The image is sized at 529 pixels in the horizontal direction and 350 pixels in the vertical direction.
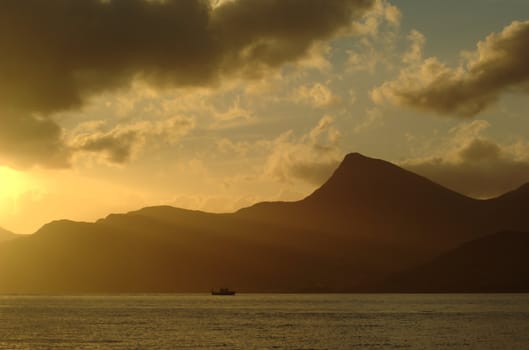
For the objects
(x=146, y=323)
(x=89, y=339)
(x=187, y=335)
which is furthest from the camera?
(x=146, y=323)

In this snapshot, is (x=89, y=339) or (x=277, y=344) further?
(x=89, y=339)

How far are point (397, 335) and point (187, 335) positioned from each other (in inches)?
1510

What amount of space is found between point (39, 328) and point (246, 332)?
1866 inches

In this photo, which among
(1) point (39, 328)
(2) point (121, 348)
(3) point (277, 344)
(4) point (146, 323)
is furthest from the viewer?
(4) point (146, 323)

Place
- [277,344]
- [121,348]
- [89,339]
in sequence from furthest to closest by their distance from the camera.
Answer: [89,339] < [277,344] < [121,348]

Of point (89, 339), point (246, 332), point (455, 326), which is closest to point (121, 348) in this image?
point (89, 339)

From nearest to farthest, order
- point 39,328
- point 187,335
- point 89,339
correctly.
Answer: point 89,339
point 187,335
point 39,328

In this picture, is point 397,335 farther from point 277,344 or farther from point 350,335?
point 277,344

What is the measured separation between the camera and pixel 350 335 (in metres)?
144

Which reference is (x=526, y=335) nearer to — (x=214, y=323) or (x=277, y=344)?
(x=277, y=344)

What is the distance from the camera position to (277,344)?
12388 cm

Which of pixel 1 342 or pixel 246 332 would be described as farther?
pixel 246 332

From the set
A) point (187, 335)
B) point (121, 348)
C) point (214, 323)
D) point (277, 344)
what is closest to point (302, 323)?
point (214, 323)

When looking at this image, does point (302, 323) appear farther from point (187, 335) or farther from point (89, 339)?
point (89, 339)
